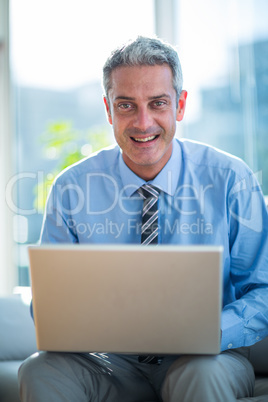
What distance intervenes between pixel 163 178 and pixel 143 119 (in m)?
0.22

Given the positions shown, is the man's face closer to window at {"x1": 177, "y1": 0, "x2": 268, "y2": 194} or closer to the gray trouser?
the gray trouser

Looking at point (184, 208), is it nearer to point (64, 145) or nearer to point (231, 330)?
point (231, 330)

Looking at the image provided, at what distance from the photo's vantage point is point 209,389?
1.31m

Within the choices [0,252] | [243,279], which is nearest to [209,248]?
[243,279]

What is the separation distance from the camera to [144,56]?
5.87ft

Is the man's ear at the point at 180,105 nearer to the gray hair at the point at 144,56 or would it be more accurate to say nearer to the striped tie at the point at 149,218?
the gray hair at the point at 144,56

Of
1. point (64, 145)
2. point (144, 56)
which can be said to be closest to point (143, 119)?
point (144, 56)

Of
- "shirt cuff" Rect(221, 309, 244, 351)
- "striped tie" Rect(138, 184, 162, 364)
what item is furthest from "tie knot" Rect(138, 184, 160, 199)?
"shirt cuff" Rect(221, 309, 244, 351)

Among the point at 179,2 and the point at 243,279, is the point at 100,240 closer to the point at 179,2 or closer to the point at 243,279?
the point at 243,279

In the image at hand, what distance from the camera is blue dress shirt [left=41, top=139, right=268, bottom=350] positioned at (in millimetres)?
1736

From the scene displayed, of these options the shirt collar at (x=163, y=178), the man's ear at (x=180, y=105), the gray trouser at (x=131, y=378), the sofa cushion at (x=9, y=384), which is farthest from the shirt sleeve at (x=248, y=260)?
the sofa cushion at (x=9, y=384)

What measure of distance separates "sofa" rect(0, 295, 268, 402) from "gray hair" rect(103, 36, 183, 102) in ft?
3.39

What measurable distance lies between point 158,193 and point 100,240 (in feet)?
0.86

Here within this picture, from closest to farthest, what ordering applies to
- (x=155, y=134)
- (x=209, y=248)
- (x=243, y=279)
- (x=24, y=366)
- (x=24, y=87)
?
(x=209, y=248), (x=24, y=366), (x=243, y=279), (x=155, y=134), (x=24, y=87)
